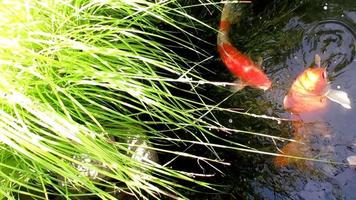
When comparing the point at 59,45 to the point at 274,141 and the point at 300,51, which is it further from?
the point at 300,51

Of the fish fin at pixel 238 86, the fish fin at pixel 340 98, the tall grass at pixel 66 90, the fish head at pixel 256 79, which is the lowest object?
the tall grass at pixel 66 90

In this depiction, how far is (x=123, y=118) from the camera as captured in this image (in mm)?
1969

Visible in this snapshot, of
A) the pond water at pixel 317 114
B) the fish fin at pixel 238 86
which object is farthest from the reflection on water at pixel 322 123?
the fish fin at pixel 238 86

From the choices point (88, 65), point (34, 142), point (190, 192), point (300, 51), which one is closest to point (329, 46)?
point (300, 51)

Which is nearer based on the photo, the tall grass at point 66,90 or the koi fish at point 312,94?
the tall grass at point 66,90

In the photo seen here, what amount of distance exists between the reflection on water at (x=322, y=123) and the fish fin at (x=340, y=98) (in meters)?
0.02

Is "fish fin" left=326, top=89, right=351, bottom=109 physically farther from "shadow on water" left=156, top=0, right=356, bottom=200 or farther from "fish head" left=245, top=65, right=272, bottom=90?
"fish head" left=245, top=65, right=272, bottom=90

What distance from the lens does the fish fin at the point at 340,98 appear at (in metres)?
2.26

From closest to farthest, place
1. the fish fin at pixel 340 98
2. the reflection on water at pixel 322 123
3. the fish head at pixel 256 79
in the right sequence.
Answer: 1. the reflection on water at pixel 322 123
2. the fish fin at pixel 340 98
3. the fish head at pixel 256 79

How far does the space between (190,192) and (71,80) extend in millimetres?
Answer: 818

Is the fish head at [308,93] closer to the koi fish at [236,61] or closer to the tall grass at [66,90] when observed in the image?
the koi fish at [236,61]

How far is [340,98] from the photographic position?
2271 millimetres

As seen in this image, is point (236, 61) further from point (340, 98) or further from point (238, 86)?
point (340, 98)

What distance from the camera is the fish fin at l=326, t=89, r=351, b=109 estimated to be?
2.26 m
